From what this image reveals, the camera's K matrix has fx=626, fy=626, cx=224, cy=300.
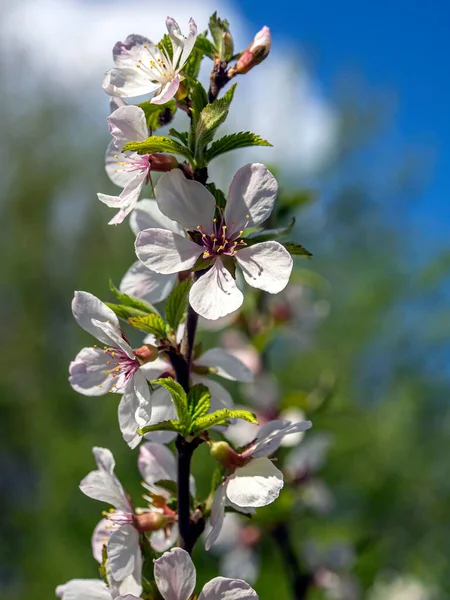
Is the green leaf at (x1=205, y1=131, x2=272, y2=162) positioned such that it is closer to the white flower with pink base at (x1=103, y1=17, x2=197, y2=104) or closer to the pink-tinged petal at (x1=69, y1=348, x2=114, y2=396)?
the white flower with pink base at (x1=103, y1=17, x2=197, y2=104)

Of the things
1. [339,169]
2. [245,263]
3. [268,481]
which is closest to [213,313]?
[245,263]

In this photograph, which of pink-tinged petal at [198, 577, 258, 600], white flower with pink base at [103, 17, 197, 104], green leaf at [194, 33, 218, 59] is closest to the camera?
pink-tinged petal at [198, 577, 258, 600]

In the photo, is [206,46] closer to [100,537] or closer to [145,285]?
[145,285]

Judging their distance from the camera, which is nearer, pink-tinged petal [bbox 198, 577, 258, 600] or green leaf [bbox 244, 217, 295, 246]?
pink-tinged petal [bbox 198, 577, 258, 600]

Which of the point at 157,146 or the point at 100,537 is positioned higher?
the point at 157,146

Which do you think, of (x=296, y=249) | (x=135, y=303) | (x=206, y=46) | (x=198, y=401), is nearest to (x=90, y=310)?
(x=135, y=303)

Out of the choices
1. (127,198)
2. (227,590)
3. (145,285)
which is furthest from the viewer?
(145,285)

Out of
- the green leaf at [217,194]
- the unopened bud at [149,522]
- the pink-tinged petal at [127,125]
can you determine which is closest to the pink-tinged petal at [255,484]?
the unopened bud at [149,522]

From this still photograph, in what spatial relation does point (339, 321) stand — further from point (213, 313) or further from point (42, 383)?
point (213, 313)

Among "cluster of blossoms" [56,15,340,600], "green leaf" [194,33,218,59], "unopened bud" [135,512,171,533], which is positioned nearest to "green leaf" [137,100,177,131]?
"cluster of blossoms" [56,15,340,600]
